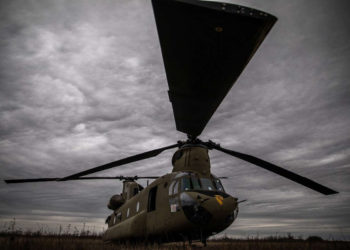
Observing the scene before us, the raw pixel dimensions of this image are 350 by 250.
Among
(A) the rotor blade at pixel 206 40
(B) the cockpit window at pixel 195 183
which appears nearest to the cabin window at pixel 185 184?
(B) the cockpit window at pixel 195 183

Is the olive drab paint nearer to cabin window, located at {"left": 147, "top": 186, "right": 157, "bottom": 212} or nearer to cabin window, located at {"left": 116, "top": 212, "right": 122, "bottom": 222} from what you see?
cabin window, located at {"left": 147, "top": 186, "right": 157, "bottom": 212}

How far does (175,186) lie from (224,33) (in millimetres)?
5997

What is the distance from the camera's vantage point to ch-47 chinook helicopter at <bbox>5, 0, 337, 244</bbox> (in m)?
3.21

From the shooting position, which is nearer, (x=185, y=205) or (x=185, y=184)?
(x=185, y=205)

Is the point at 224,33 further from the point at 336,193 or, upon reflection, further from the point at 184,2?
the point at 336,193

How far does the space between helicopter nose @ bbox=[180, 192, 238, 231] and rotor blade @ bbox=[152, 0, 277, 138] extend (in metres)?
3.80

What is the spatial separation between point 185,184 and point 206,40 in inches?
219

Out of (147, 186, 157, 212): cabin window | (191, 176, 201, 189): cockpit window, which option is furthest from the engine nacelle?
(191, 176, 201, 189): cockpit window

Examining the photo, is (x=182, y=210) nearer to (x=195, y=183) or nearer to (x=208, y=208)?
(x=208, y=208)

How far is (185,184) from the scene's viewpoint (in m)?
8.00

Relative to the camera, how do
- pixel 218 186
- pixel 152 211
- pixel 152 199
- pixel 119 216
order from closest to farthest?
pixel 218 186, pixel 152 211, pixel 152 199, pixel 119 216

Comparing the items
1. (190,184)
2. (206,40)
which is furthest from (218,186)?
(206,40)

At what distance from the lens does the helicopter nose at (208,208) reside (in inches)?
277

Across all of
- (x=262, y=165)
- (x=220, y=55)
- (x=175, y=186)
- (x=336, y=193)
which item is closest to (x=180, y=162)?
(x=175, y=186)
